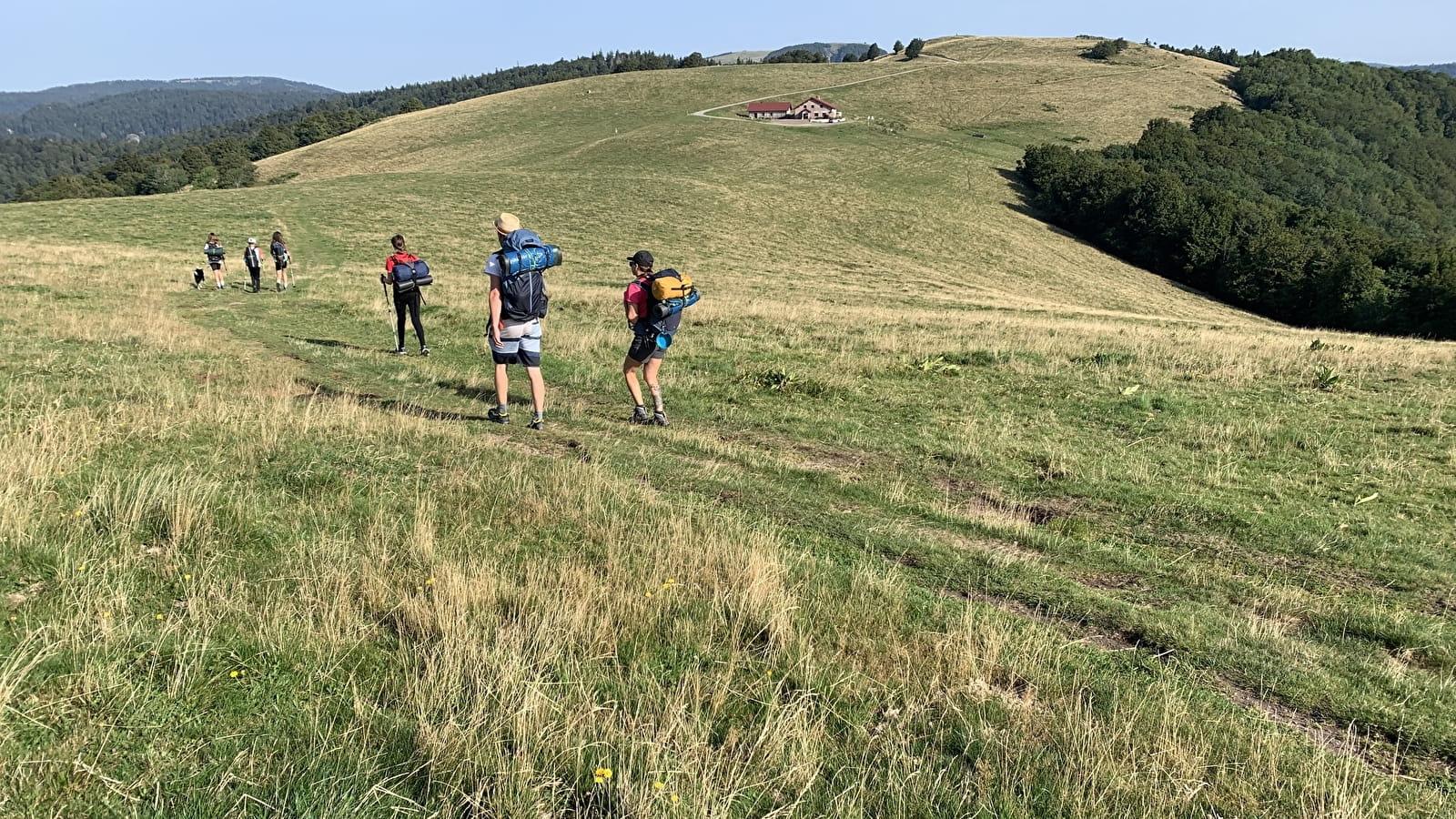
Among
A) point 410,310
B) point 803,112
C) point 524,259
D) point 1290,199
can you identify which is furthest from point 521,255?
point 803,112

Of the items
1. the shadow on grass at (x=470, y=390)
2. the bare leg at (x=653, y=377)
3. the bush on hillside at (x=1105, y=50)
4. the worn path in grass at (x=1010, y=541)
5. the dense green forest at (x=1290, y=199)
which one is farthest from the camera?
the bush on hillside at (x=1105, y=50)

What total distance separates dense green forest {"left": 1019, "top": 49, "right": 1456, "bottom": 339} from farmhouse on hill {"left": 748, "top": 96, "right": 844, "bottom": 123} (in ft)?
100

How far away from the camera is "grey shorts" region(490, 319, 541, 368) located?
30.0 feet

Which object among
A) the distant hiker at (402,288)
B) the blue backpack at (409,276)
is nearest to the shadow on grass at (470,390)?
the distant hiker at (402,288)

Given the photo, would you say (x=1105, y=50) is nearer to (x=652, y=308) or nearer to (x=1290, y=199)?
(x=1290, y=199)

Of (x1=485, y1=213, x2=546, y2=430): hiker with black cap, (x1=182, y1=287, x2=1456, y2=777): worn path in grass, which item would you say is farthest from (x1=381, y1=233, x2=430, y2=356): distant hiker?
(x1=485, y1=213, x2=546, y2=430): hiker with black cap

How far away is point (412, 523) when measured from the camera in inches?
215

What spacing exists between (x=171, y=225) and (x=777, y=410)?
44.5 meters

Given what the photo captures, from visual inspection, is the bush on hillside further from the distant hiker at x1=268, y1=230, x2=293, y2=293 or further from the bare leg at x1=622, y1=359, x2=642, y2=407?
the bare leg at x1=622, y1=359, x2=642, y2=407

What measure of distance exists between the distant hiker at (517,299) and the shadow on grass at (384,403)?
0.80 meters

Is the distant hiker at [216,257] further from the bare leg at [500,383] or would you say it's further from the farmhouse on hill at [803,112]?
the farmhouse on hill at [803,112]

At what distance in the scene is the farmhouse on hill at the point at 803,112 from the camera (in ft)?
343

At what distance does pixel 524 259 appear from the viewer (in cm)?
883

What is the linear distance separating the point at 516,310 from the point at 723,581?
17.8 ft
